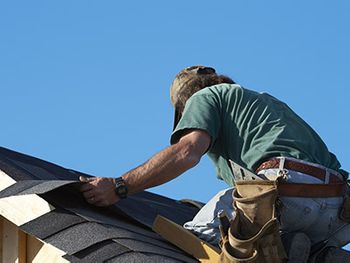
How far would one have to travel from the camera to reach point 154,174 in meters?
6.25

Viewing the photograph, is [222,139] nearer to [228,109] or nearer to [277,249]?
[228,109]

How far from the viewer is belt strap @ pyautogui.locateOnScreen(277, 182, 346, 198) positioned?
623cm

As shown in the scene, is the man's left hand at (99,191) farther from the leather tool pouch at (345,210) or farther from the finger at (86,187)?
the leather tool pouch at (345,210)

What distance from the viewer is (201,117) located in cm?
643

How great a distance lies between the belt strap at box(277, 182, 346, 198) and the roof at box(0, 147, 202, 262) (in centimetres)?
71

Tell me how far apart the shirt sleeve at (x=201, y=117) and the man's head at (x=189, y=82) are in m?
0.42

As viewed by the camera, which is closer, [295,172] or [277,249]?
[277,249]

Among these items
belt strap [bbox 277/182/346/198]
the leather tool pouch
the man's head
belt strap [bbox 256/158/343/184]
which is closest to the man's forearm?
belt strap [bbox 256/158/343/184]

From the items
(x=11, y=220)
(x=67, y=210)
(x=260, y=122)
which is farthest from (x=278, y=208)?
(x=11, y=220)

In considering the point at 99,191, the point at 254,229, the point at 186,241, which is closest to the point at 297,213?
the point at 254,229

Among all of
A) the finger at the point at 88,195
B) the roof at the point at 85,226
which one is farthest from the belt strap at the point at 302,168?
the finger at the point at 88,195

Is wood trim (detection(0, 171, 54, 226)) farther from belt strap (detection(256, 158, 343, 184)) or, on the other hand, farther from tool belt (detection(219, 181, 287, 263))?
belt strap (detection(256, 158, 343, 184))

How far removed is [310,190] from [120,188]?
1.16m

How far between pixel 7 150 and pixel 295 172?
2.95 m
